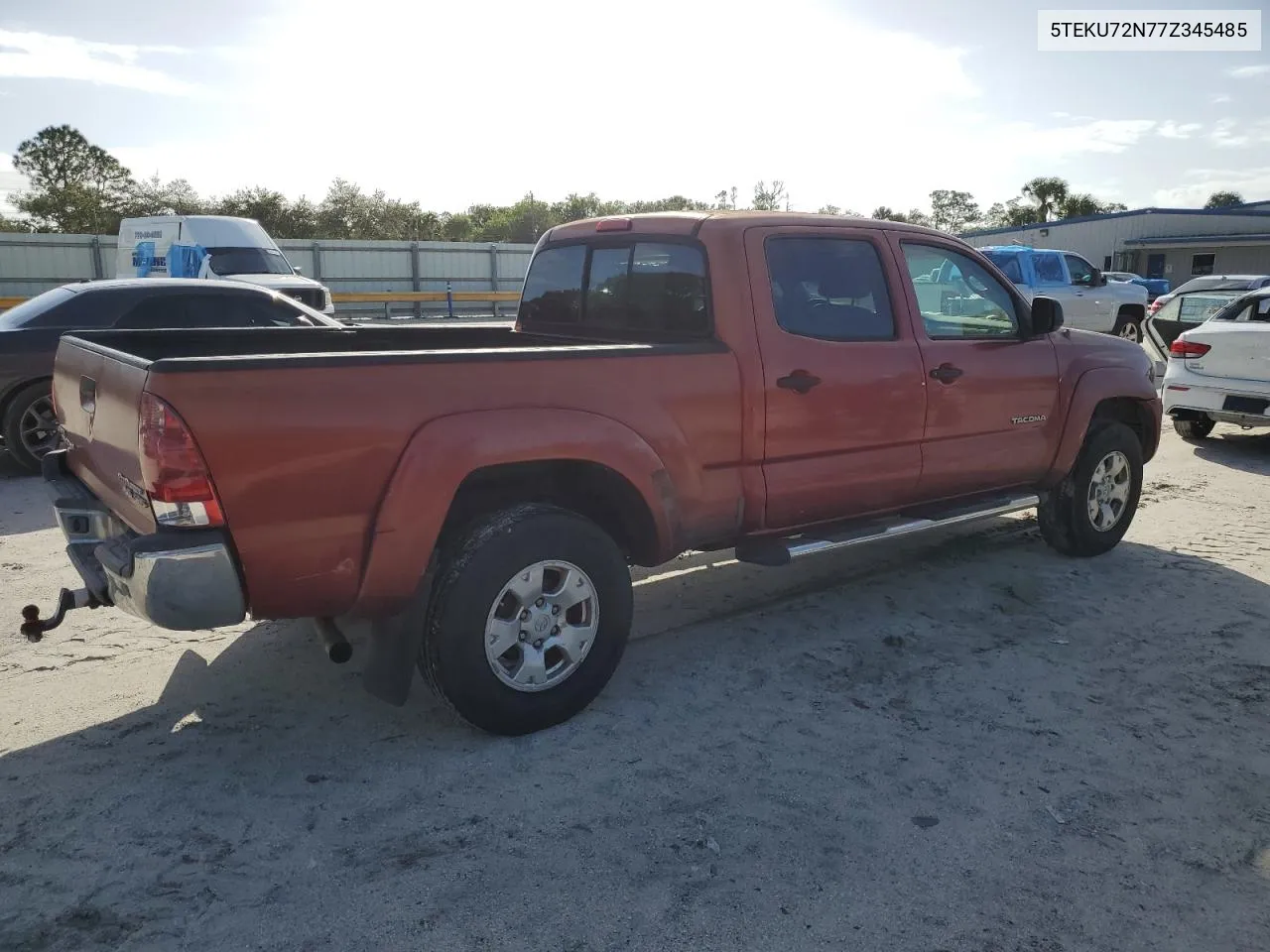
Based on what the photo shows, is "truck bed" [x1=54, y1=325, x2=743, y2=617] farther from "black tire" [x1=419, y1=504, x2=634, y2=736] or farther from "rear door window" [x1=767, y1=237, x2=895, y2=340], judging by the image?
"rear door window" [x1=767, y1=237, x2=895, y2=340]

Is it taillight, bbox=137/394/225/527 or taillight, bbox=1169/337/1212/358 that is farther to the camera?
taillight, bbox=1169/337/1212/358

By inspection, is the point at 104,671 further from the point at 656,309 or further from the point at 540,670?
the point at 656,309

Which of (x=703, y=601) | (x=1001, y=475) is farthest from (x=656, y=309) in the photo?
(x=1001, y=475)

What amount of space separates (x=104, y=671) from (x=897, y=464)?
12.6 feet

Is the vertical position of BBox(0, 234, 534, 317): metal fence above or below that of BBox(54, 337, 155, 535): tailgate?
above

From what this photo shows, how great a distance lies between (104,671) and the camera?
162 inches

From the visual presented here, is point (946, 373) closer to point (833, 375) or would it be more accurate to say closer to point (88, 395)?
point (833, 375)

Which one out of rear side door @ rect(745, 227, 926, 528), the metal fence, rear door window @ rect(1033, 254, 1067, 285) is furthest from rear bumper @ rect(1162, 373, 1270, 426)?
the metal fence

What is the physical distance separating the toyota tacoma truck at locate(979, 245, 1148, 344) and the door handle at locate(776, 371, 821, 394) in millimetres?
11902

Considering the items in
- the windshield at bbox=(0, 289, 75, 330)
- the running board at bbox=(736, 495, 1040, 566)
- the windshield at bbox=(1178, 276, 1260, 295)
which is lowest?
the running board at bbox=(736, 495, 1040, 566)

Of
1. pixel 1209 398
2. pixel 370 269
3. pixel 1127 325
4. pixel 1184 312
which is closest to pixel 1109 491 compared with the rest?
pixel 1209 398

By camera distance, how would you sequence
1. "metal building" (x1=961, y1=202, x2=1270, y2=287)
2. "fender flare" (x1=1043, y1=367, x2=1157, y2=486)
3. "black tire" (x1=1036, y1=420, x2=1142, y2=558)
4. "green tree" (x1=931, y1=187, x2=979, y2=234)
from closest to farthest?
"fender flare" (x1=1043, y1=367, x2=1157, y2=486), "black tire" (x1=1036, y1=420, x2=1142, y2=558), "metal building" (x1=961, y1=202, x2=1270, y2=287), "green tree" (x1=931, y1=187, x2=979, y2=234)

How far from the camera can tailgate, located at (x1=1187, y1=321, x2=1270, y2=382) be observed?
28.9 feet

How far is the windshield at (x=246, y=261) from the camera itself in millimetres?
15380
